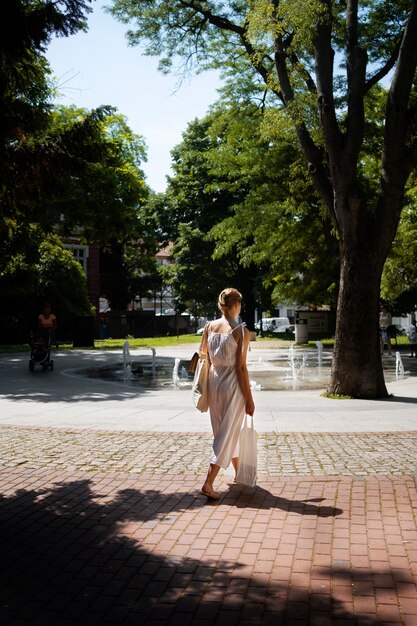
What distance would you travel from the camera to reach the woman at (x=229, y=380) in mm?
6176

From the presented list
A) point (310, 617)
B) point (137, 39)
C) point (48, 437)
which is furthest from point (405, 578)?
point (137, 39)

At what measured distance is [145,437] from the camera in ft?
29.9

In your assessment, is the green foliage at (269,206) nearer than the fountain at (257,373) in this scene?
No

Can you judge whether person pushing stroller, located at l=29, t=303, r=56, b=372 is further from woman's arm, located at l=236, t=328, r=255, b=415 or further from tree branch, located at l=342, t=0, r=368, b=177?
A: woman's arm, located at l=236, t=328, r=255, b=415

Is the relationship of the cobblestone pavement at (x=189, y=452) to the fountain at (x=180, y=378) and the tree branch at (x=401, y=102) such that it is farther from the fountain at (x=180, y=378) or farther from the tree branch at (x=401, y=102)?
the fountain at (x=180, y=378)

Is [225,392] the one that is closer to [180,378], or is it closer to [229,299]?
[229,299]

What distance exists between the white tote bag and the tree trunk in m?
7.08

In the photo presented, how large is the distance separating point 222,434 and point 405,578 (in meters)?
2.22

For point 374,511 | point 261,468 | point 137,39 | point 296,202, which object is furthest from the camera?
point 296,202

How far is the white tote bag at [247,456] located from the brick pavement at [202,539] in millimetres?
149

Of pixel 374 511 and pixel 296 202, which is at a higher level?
pixel 296 202

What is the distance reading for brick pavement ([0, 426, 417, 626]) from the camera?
3.92 metres

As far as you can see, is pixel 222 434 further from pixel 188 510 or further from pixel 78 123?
pixel 78 123

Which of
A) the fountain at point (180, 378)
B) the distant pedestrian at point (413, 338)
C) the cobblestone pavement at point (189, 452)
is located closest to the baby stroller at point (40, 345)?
the fountain at point (180, 378)
